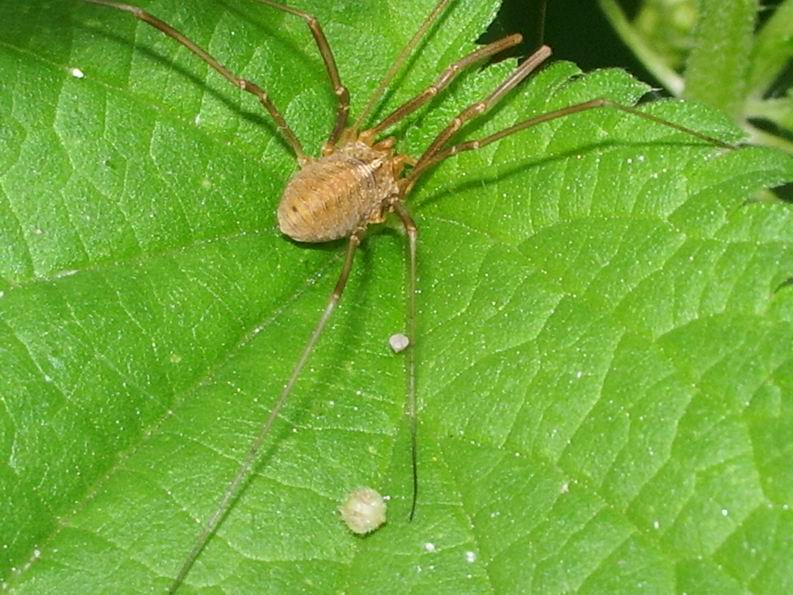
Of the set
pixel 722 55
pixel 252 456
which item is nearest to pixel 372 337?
pixel 252 456

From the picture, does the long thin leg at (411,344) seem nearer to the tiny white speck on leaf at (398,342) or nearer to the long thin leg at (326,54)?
the tiny white speck on leaf at (398,342)

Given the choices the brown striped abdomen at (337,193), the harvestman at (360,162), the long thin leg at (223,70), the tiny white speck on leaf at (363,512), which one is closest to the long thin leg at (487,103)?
the harvestman at (360,162)

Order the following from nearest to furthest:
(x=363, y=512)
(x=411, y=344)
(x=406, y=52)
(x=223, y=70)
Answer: (x=363, y=512)
(x=411, y=344)
(x=223, y=70)
(x=406, y=52)

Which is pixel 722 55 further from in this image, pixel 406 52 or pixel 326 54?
pixel 326 54

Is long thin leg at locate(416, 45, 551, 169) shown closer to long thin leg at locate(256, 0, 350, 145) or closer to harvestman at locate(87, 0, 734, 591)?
harvestman at locate(87, 0, 734, 591)

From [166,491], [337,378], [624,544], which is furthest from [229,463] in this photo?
[624,544]

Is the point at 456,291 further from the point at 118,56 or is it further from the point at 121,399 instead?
Answer: the point at 118,56
